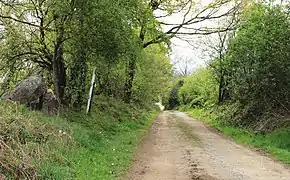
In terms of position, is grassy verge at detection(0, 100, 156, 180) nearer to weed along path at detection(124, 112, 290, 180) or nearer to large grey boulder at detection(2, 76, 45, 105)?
weed along path at detection(124, 112, 290, 180)

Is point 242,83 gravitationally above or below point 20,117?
above

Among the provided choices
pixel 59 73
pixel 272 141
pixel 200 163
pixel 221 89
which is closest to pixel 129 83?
pixel 221 89

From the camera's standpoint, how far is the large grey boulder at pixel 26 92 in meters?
14.6

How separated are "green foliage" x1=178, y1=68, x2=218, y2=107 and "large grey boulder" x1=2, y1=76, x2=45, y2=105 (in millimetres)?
24925

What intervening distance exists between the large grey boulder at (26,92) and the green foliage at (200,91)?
81.8 ft

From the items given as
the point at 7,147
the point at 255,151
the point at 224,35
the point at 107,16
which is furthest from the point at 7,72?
the point at 224,35

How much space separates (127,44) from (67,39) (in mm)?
2276

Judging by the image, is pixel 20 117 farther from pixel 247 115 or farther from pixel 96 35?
pixel 247 115

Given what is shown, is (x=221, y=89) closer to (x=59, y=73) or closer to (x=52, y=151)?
(x=59, y=73)

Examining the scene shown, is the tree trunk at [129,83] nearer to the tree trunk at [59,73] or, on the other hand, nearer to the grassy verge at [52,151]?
the tree trunk at [59,73]

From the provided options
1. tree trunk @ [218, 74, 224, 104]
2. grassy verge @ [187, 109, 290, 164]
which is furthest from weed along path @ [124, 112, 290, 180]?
tree trunk @ [218, 74, 224, 104]

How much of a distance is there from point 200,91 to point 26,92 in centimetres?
4009

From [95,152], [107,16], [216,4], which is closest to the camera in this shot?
[95,152]

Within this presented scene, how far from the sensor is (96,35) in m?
14.7
